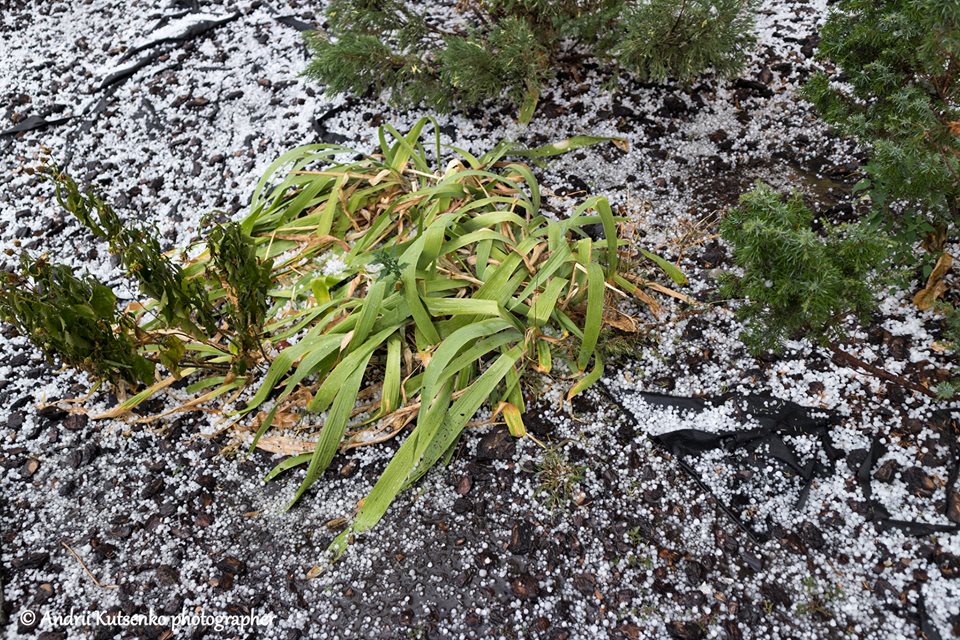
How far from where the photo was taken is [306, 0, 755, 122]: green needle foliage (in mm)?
2314

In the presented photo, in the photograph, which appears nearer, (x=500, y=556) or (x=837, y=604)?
(x=837, y=604)

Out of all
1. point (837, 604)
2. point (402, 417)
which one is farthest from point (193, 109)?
point (837, 604)

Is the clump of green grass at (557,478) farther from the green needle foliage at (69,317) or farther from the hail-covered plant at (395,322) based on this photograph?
the green needle foliage at (69,317)

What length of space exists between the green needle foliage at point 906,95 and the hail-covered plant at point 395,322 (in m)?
0.61

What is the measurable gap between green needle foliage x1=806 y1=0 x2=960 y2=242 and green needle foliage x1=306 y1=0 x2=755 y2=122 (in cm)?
52

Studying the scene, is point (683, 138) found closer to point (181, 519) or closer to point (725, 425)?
point (725, 425)

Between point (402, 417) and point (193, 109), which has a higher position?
point (193, 109)

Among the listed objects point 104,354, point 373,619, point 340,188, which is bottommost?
point 373,619

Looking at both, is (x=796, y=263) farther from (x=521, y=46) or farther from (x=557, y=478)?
(x=521, y=46)

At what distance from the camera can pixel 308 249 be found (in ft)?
7.65

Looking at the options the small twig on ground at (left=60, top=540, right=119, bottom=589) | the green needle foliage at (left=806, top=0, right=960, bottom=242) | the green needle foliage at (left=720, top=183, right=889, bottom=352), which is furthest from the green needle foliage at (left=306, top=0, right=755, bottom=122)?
the small twig on ground at (left=60, top=540, right=119, bottom=589)

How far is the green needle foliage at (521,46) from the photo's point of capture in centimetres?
231

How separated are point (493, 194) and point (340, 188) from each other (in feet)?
1.66

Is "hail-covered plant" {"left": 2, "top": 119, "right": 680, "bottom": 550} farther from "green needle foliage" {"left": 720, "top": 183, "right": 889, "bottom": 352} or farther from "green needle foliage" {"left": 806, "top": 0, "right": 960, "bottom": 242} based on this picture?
"green needle foliage" {"left": 806, "top": 0, "right": 960, "bottom": 242}
